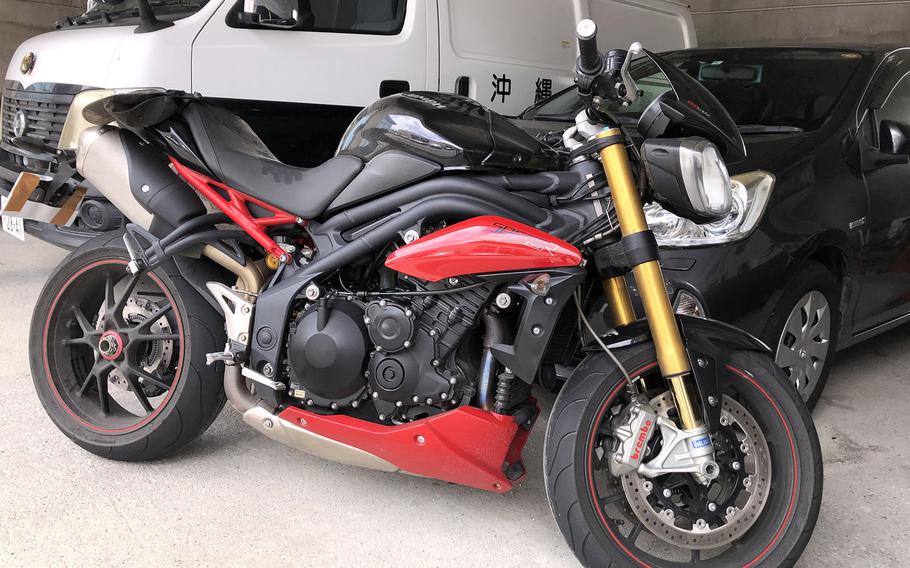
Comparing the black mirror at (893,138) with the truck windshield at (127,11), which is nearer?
the black mirror at (893,138)

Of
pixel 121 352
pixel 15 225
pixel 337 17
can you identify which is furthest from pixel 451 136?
pixel 337 17

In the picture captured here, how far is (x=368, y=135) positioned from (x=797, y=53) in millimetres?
2622

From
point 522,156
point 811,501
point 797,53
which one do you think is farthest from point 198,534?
point 797,53

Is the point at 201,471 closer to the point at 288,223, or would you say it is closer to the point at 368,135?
the point at 288,223

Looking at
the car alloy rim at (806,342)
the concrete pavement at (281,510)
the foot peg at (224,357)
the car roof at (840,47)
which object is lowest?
the concrete pavement at (281,510)

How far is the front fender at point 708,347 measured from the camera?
2.33 m

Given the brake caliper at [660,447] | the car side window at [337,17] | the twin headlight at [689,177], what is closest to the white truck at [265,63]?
the car side window at [337,17]

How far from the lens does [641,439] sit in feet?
7.81

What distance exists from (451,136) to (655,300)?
28.7 inches

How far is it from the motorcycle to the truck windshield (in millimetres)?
1938

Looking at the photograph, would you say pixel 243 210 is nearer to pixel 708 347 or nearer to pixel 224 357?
pixel 224 357

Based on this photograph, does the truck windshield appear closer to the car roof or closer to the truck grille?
the truck grille

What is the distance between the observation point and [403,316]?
2.53 m

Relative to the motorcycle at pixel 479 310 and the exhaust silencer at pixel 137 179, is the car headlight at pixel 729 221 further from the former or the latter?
the exhaust silencer at pixel 137 179
